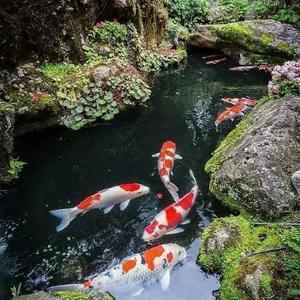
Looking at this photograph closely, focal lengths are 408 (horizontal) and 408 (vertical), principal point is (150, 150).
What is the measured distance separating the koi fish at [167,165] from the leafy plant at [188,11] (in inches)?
438

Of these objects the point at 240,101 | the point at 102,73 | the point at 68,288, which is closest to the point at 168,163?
the point at 68,288

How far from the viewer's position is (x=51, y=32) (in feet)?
30.1

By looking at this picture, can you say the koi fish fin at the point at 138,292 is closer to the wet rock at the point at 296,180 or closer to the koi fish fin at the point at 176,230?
the koi fish fin at the point at 176,230

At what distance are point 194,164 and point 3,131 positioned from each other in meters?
3.34

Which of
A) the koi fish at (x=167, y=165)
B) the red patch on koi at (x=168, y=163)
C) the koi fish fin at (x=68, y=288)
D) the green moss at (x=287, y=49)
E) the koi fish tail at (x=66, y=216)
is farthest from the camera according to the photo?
the green moss at (x=287, y=49)

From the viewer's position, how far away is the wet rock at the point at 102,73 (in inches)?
376

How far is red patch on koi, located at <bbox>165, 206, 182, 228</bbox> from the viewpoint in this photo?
5.54 m

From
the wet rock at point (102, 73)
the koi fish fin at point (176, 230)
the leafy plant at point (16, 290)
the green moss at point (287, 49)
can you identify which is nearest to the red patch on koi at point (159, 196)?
the koi fish fin at point (176, 230)

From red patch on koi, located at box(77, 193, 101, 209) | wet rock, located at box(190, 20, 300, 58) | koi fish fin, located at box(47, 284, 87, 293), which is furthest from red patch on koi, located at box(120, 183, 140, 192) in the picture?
wet rock, located at box(190, 20, 300, 58)

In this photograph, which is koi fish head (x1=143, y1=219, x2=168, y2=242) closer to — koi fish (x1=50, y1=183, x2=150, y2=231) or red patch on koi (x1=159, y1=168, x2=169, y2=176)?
koi fish (x1=50, y1=183, x2=150, y2=231)

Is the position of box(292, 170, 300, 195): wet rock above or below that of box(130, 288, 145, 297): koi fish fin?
above

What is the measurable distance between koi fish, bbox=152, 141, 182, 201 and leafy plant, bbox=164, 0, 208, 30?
11.1 m

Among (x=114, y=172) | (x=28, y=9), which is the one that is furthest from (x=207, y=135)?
(x=28, y=9)

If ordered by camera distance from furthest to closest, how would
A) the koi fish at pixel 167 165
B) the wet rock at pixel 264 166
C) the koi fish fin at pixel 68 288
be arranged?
the koi fish at pixel 167 165
the wet rock at pixel 264 166
the koi fish fin at pixel 68 288
